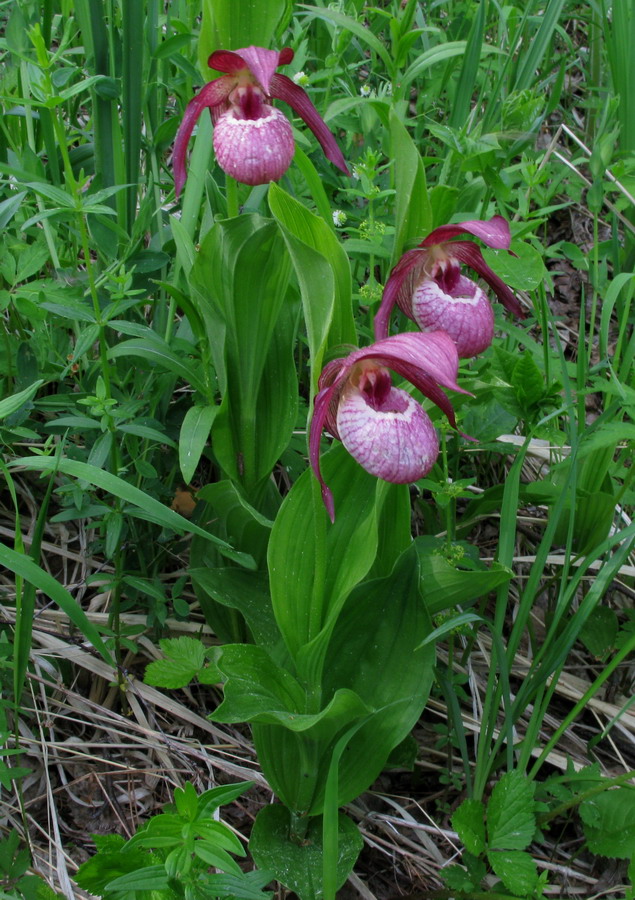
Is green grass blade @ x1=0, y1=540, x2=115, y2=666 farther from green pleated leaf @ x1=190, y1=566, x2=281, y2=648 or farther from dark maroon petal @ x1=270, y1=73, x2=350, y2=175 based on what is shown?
dark maroon petal @ x1=270, y1=73, x2=350, y2=175

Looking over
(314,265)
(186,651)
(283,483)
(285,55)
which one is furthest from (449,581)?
(285,55)

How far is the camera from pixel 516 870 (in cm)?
115

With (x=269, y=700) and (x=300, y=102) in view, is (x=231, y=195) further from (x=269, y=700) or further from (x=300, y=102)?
(x=269, y=700)

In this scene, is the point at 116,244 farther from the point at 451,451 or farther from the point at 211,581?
the point at 451,451

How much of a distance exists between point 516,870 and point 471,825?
90 mm

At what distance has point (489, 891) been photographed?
1.23 metres

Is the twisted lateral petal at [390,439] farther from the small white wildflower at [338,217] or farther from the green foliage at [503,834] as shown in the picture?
the small white wildflower at [338,217]

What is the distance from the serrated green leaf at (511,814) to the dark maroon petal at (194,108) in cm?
116

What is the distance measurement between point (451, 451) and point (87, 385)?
2.73 ft

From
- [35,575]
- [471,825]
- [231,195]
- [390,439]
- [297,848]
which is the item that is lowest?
[297,848]

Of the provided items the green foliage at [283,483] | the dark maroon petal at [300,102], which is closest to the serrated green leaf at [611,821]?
the green foliage at [283,483]

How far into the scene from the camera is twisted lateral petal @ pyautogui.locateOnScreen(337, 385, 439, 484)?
0.97 metres

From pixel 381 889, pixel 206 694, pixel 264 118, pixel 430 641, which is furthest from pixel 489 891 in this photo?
pixel 264 118

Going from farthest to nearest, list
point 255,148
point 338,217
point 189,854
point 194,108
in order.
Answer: point 338,217, point 194,108, point 255,148, point 189,854
